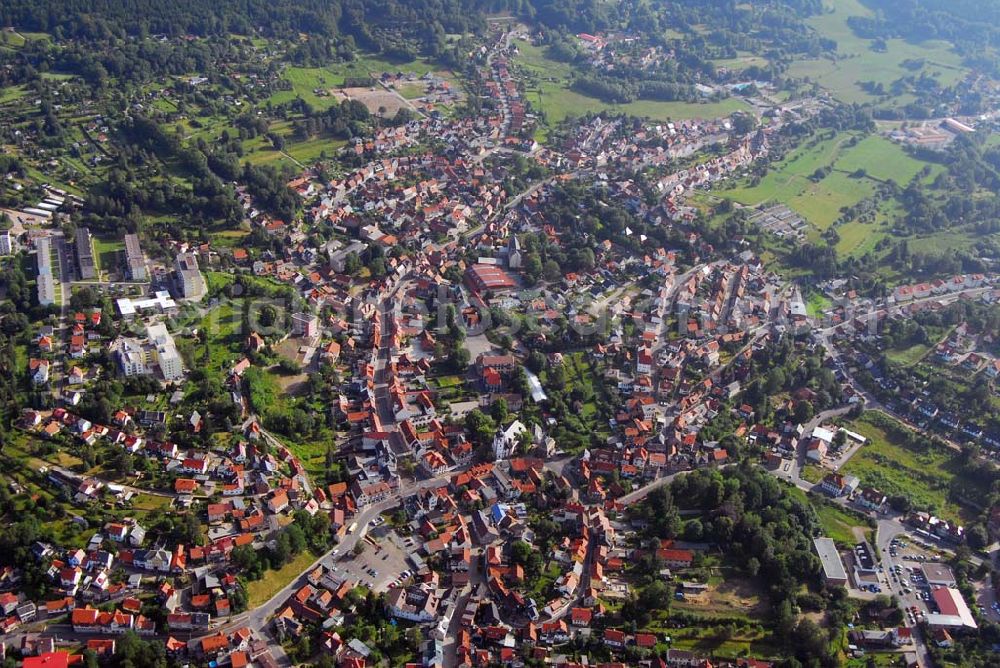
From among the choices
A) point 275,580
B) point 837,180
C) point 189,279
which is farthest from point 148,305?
point 837,180

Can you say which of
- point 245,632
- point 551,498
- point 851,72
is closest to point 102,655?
point 245,632

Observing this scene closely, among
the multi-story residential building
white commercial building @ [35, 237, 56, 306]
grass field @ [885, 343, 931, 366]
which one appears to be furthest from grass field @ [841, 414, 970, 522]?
white commercial building @ [35, 237, 56, 306]

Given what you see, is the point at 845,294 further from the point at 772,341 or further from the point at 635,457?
the point at 635,457

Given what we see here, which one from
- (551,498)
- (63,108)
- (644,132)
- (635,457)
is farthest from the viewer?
(644,132)

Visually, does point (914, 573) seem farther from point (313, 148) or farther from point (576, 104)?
point (576, 104)

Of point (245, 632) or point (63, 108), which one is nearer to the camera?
point (245, 632)
